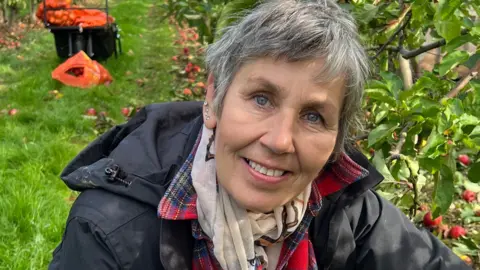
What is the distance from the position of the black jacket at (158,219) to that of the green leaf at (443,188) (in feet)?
0.50

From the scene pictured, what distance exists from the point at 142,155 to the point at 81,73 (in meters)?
4.57

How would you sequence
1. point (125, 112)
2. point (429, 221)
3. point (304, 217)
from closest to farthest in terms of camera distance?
point (304, 217) < point (429, 221) < point (125, 112)

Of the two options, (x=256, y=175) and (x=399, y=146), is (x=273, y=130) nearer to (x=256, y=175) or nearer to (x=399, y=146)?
(x=256, y=175)

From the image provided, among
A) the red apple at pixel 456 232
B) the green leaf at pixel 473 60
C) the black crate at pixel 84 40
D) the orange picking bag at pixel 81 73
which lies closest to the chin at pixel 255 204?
the green leaf at pixel 473 60

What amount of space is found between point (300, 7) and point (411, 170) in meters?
0.69


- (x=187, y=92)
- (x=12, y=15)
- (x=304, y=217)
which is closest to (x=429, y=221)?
(x=304, y=217)

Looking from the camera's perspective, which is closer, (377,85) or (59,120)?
(377,85)

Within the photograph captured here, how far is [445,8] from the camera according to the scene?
150 centimetres

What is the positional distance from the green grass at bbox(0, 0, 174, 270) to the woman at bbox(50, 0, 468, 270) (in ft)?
4.50

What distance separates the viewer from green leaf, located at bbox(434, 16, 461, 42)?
1.52 m

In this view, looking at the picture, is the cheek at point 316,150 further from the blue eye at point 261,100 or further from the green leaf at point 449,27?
the green leaf at point 449,27

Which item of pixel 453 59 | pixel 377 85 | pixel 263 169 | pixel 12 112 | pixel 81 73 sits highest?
pixel 453 59

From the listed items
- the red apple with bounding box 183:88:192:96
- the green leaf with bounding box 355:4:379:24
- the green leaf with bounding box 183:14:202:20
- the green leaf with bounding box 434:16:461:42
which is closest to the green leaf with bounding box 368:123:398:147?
the green leaf with bounding box 434:16:461:42

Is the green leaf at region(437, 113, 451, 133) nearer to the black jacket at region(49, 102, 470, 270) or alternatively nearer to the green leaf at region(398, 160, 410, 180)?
the black jacket at region(49, 102, 470, 270)
